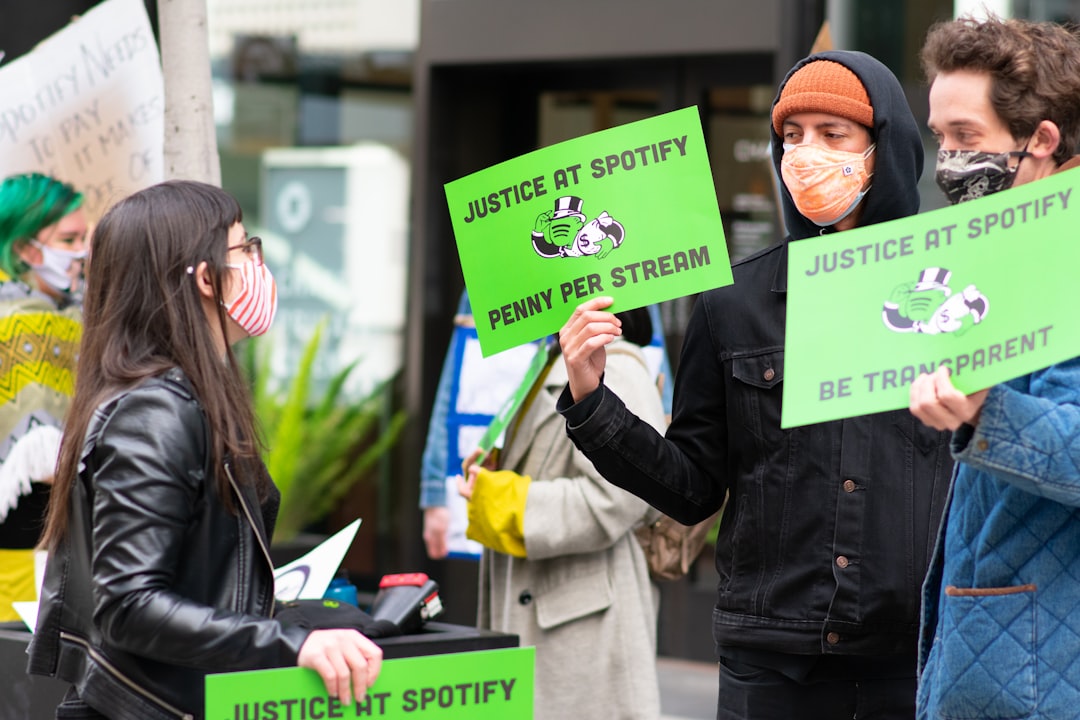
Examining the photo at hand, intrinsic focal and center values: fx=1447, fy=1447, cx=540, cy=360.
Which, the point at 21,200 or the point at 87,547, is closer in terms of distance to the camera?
the point at 87,547

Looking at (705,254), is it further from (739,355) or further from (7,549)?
(7,549)

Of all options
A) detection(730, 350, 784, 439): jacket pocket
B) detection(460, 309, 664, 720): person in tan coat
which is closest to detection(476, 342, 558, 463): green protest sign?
detection(460, 309, 664, 720): person in tan coat

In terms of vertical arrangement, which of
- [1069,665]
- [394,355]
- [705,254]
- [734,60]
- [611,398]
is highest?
[734,60]

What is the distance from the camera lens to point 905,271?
214 cm

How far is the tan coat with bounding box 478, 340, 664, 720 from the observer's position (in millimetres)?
4117

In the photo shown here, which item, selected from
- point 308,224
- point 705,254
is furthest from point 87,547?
point 308,224

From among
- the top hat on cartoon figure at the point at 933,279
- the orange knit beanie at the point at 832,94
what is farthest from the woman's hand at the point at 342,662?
the orange knit beanie at the point at 832,94

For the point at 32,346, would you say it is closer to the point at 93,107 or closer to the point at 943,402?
the point at 93,107

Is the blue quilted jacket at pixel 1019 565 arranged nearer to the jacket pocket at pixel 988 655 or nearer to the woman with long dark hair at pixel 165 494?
the jacket pocket at pixel 988 655

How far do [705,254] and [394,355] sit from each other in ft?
17.6

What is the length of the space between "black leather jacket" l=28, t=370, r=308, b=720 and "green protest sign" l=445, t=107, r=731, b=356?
621 mm

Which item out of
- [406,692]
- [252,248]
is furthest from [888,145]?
[406,692]

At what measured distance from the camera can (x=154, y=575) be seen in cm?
229

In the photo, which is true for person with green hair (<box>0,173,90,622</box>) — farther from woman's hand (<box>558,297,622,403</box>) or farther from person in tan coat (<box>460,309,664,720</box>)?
woman's hand (<box>558,297,622,403</box>)
